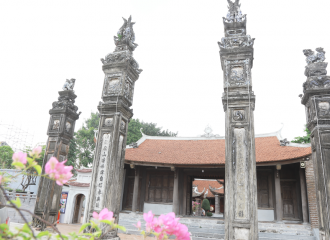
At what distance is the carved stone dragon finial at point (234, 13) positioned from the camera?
267 inches

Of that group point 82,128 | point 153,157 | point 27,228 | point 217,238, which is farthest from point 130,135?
point 27,228

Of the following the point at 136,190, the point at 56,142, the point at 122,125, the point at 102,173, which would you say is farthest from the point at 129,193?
the point at 102,173

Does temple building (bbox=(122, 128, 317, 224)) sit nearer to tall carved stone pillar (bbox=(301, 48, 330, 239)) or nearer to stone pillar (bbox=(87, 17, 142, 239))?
tall carved stone pillar (bbox=(301, 48, 330, 239))

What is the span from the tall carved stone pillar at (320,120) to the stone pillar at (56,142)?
741 cm

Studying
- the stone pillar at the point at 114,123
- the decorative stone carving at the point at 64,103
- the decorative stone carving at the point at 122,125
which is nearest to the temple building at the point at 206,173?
the decorative stone carving at the point at 64,103

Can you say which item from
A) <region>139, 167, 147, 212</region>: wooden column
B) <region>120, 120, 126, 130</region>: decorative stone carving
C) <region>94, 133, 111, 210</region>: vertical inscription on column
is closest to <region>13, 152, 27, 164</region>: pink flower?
<region>94, 133, 111, 210</region>: vertical inscription on column

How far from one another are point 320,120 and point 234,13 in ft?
11.6

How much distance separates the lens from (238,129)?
5.80 m

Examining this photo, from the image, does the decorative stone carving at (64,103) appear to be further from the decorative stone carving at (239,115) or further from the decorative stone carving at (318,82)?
the decorative stone carving at (318,82)

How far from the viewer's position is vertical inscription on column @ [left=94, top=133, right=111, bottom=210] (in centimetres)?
600

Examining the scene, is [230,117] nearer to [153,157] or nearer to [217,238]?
[217,238]

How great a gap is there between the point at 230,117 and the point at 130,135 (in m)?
22.5

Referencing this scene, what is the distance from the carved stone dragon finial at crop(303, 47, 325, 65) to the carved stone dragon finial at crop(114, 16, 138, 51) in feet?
15.4

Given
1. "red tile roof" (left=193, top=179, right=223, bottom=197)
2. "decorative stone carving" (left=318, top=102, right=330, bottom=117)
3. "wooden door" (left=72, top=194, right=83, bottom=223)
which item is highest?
"decorative stone carving" (left=318, top=102, right=330, bottom=117)
